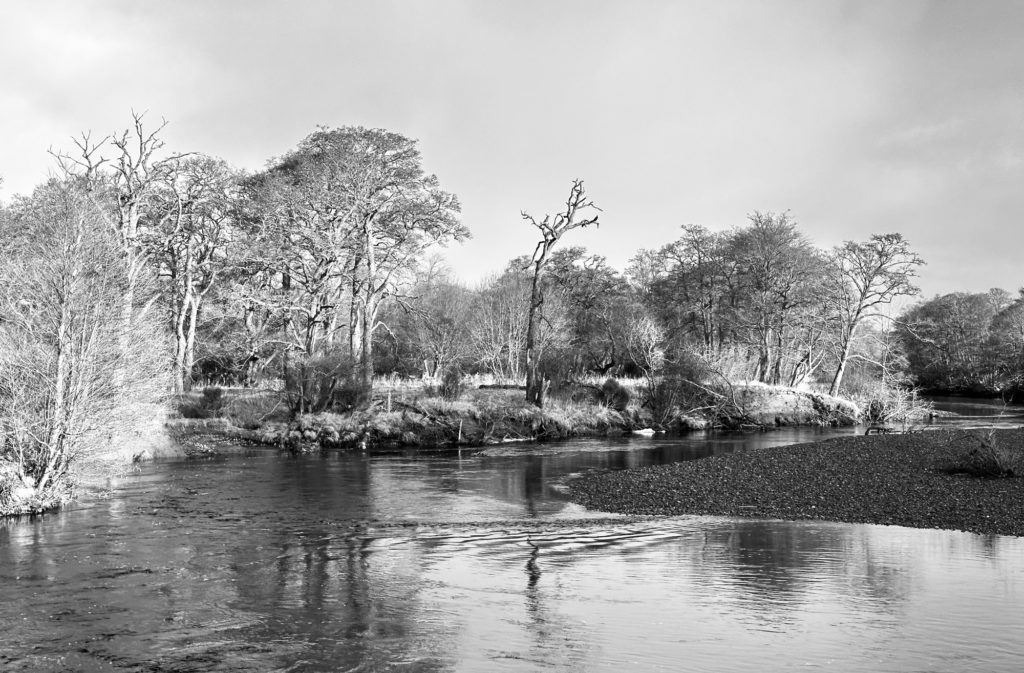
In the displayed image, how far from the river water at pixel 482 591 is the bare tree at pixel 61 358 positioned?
49.1 inches

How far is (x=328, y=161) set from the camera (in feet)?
126

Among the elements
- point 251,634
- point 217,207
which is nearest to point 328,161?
point 217,207

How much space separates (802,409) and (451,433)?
21.4 meters

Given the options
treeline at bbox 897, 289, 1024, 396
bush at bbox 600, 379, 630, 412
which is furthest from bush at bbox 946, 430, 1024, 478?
treeline at bbox 897, 289, 1024, 396

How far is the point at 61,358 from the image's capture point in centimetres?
1698

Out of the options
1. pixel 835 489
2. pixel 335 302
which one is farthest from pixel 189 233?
pixel 835 489

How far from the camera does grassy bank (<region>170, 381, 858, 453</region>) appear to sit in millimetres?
31438

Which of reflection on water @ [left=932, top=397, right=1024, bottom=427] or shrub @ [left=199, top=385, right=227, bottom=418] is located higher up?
shrub @ [left=199, top=385, right=227, bottom=418]

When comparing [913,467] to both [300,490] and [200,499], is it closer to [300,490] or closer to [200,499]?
[300,490]

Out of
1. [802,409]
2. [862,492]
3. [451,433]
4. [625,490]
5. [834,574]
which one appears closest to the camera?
[834,574]

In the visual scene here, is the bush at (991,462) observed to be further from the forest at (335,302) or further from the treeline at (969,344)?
the treeline at (969,344)

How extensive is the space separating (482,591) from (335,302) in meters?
29.0

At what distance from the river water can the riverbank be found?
0.93 metres

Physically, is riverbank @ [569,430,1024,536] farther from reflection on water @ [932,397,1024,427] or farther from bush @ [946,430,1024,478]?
reflection on water @ [932,397,1024,427]
